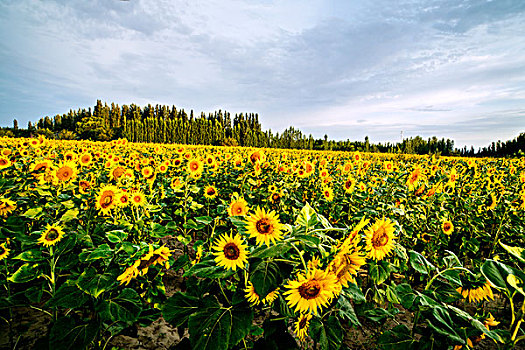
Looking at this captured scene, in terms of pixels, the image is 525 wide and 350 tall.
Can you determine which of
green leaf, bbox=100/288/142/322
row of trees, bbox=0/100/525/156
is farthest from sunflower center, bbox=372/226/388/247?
row of trees, bbox=0/100/525/156

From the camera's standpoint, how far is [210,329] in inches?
30.1

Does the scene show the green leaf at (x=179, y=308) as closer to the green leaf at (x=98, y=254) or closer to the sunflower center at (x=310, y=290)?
the sunflower center at (x=310, y=290)

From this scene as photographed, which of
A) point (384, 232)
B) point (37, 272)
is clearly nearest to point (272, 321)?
point (384, 232)

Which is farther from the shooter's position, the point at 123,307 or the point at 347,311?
the point at 123,307

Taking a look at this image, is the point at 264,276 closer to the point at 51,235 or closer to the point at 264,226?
the point at 264,226

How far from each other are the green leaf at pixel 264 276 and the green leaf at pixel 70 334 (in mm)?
839

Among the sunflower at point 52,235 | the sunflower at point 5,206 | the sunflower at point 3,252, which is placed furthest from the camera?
the sunflower at point 5,206

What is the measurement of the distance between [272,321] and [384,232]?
0.64 m

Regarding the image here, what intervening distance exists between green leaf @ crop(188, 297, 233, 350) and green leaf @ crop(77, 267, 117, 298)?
0.54m

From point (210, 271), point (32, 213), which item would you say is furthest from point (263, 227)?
point (32, 213)

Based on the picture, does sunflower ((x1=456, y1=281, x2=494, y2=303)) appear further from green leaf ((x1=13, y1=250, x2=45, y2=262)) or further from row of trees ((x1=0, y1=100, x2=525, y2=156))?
row of trees ((x1=0, y1=100, x2=525, y2=156))

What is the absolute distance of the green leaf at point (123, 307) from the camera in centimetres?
111

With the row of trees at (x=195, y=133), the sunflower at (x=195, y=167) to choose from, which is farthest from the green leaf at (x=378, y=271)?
the row of trees at (x=195, y=133)

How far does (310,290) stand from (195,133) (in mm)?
51235
